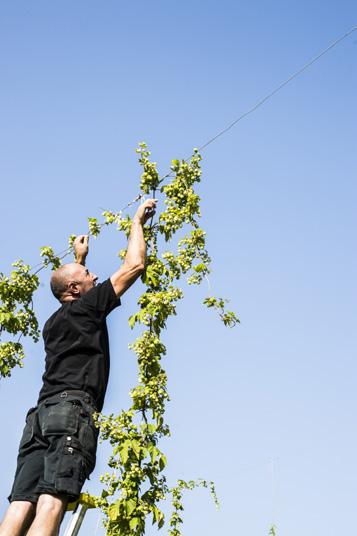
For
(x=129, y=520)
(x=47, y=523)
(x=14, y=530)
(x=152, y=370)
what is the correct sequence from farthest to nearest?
1. (x=152, y=370)
2. (x=129, y=520)
3. (x=14, y=530)
4. (x=47, y=523)

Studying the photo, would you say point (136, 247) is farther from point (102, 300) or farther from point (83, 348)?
point (83, 348)

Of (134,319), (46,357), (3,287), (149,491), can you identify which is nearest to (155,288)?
(134,319)

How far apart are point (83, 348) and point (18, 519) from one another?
0.93 metres

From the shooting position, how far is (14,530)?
3982 mm

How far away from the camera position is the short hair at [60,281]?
457 cm

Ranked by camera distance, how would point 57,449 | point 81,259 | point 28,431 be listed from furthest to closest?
point 81,259
point 28,431
point 57,449

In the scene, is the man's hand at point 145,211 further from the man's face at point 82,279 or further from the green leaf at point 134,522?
the green leaf at point 134,522

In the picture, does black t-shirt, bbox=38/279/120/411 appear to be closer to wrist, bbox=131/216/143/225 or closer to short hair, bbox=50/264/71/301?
short hair, bbox=50/264/71/301

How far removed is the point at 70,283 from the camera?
180 inches

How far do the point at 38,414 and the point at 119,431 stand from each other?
0.48 metres

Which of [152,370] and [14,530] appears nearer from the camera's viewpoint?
[14,530]

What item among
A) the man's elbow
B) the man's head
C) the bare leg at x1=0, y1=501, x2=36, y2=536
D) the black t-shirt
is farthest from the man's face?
the bare leg at x1=0, y1=501, x2=36, y2=536

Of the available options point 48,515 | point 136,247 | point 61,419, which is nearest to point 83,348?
point 61,419

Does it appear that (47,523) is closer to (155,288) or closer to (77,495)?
(77,495)
